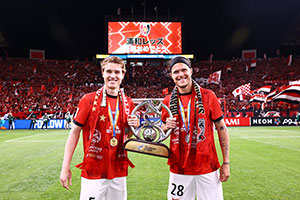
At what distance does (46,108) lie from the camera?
85.1 feet

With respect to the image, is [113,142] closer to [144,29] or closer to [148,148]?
[148,148]

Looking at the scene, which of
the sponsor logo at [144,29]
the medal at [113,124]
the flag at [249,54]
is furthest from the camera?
the flag at [249,54]

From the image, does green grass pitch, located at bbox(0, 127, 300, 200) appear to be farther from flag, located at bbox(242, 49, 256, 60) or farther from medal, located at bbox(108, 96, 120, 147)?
flag, located at bbox(242, 49, 256, 60)

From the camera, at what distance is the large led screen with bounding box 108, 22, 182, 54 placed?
1282 inches

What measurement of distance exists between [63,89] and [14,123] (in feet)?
43.0

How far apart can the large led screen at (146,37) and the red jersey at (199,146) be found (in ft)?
102

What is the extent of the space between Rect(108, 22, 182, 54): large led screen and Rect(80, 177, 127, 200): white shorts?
3130 centimetres

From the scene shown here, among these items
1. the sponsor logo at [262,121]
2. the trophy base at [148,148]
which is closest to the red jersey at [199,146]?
the trophy base at [148,148]

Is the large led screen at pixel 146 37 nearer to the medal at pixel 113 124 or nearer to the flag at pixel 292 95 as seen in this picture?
the flag at pixel 292 95

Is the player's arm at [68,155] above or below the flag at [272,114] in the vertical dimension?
above

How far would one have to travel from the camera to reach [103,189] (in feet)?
7.54

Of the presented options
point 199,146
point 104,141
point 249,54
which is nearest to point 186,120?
point 199,146

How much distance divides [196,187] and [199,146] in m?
0.46

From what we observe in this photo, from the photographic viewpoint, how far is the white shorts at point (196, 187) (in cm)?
233
